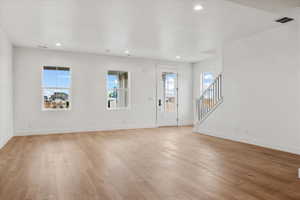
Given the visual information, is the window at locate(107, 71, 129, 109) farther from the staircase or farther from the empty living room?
the staircase

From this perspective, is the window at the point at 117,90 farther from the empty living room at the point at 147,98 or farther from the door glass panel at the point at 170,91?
the door glass panel at the point at 170,91

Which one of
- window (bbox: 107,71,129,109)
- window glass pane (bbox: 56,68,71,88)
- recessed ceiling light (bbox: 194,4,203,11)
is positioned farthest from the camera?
window (bbox: 107,71,129,109)

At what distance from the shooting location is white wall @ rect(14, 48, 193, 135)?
262 inches

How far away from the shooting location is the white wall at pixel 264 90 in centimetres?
450

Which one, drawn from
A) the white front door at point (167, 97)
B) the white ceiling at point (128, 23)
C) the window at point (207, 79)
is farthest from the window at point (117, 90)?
the window at point (207, 79)

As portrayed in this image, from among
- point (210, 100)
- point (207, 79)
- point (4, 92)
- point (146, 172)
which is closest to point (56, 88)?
point (4, 92)

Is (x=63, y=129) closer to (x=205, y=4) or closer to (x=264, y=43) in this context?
(x=205, y=4)

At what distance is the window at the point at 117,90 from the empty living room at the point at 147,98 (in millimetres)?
43

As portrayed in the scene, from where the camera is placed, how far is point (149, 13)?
400 cm

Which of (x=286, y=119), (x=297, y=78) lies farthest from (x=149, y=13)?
(x=286, y=119)

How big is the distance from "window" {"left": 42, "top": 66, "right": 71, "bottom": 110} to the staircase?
190 inches

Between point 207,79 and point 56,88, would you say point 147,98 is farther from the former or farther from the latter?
point 56,88

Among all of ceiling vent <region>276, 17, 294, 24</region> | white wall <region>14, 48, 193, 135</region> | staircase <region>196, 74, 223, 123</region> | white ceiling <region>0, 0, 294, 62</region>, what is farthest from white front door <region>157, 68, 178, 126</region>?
ceiling vent <region>276, 17, 294, 24</region>

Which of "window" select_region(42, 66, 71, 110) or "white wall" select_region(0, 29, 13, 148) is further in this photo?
"window" select_region(42, 66, 71, 110)
